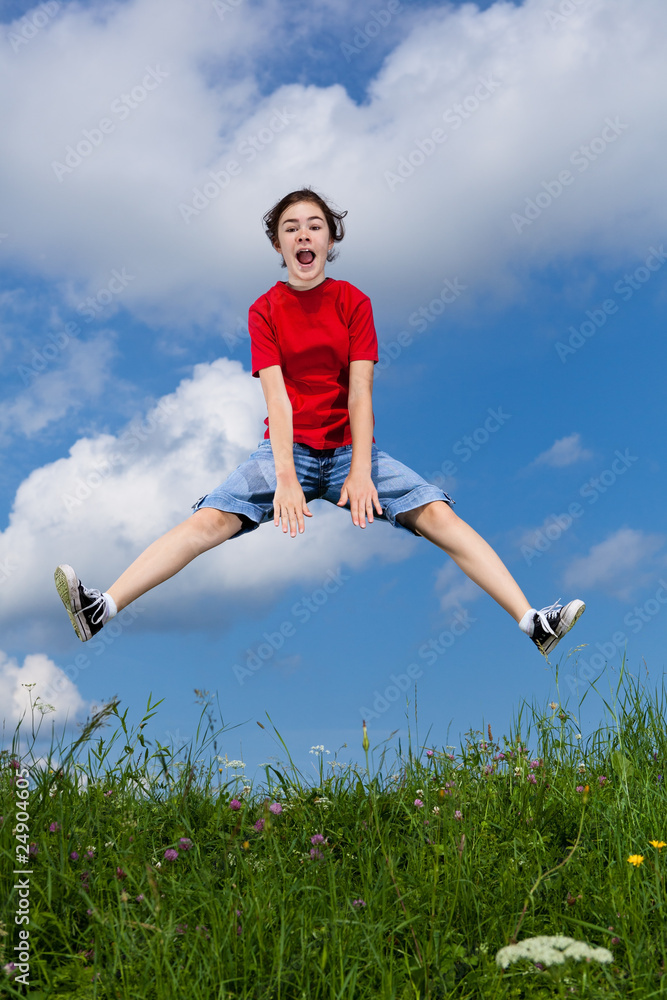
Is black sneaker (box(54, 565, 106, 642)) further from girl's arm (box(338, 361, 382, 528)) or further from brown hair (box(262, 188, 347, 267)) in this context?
brown hair (box(262, 188, 347, 267))

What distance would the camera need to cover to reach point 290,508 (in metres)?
5.23

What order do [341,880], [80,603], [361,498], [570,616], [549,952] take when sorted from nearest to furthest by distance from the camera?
[549,952]
[341,880]
[570,616]
[80,603]
[361,498]

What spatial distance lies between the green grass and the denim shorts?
1.70 meters

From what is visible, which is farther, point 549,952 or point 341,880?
point 341,880

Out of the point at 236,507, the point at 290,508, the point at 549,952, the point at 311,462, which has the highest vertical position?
the point at 311,462

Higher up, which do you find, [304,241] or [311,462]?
[304,241]

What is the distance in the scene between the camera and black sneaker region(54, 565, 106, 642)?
16.8 ft

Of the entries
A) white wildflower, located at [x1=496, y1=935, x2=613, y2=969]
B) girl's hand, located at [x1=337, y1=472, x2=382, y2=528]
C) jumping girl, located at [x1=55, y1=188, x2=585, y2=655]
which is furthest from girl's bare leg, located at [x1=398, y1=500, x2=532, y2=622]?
white wildflower, located at [x1=496, y1=935, x2=613, y2=969]

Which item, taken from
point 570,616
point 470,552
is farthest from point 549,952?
point 470,552

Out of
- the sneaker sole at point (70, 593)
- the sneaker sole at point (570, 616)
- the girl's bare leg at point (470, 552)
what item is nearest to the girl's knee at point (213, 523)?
the sneaker sole at point (70, 593)

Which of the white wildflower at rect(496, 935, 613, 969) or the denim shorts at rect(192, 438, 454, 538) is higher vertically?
the denim shorts at rect(192, 438, 454, 538)

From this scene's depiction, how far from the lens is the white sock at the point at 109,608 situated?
5.26 metres

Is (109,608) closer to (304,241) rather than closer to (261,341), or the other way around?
(261,341)

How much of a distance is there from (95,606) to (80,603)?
0.32 feet
